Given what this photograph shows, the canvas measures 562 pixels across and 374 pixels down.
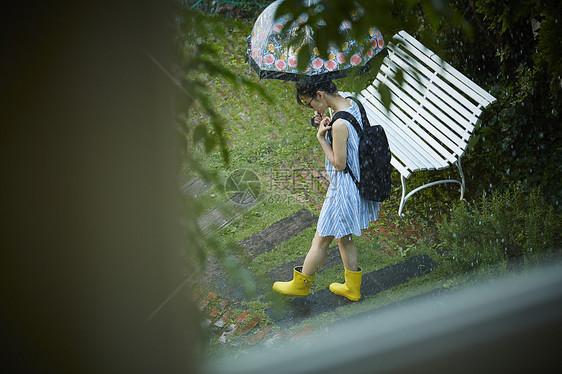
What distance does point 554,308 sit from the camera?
1.80 ft

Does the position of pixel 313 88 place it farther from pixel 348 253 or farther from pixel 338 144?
pixel 348 253

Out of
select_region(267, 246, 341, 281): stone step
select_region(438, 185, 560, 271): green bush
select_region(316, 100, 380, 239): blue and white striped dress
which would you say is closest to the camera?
select_region(316, 100, 380, 239): blue and white striped dress

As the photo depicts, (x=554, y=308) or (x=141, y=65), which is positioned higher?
(x=141, y=65)

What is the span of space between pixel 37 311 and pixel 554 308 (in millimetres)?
480

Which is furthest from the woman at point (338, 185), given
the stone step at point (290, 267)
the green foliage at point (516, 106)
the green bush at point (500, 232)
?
the green foliage at point (516, 106)

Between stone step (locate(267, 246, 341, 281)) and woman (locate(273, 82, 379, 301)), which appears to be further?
stone step (locate(267, 246, 341, 281))

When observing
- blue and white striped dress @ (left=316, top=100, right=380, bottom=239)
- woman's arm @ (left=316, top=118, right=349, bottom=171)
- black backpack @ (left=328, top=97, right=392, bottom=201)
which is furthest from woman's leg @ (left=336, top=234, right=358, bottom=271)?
woman's arm @ (left=316, top=118, right=349, bottom=171)

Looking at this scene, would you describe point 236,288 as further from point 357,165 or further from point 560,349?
point 560,349

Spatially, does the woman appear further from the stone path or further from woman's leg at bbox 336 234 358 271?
the stone path

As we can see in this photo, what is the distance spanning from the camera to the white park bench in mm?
3699

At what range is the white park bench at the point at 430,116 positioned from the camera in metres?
3.70

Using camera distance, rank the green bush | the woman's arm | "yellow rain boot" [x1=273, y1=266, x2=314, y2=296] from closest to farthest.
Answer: the woman's arm
the green bush
"yellow rain boot" [x1=273, y1=266, x2=314, y2=296]

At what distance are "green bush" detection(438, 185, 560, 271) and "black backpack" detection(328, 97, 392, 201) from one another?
2.01ft

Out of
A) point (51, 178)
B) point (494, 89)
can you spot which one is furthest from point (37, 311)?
point (494, 89)
